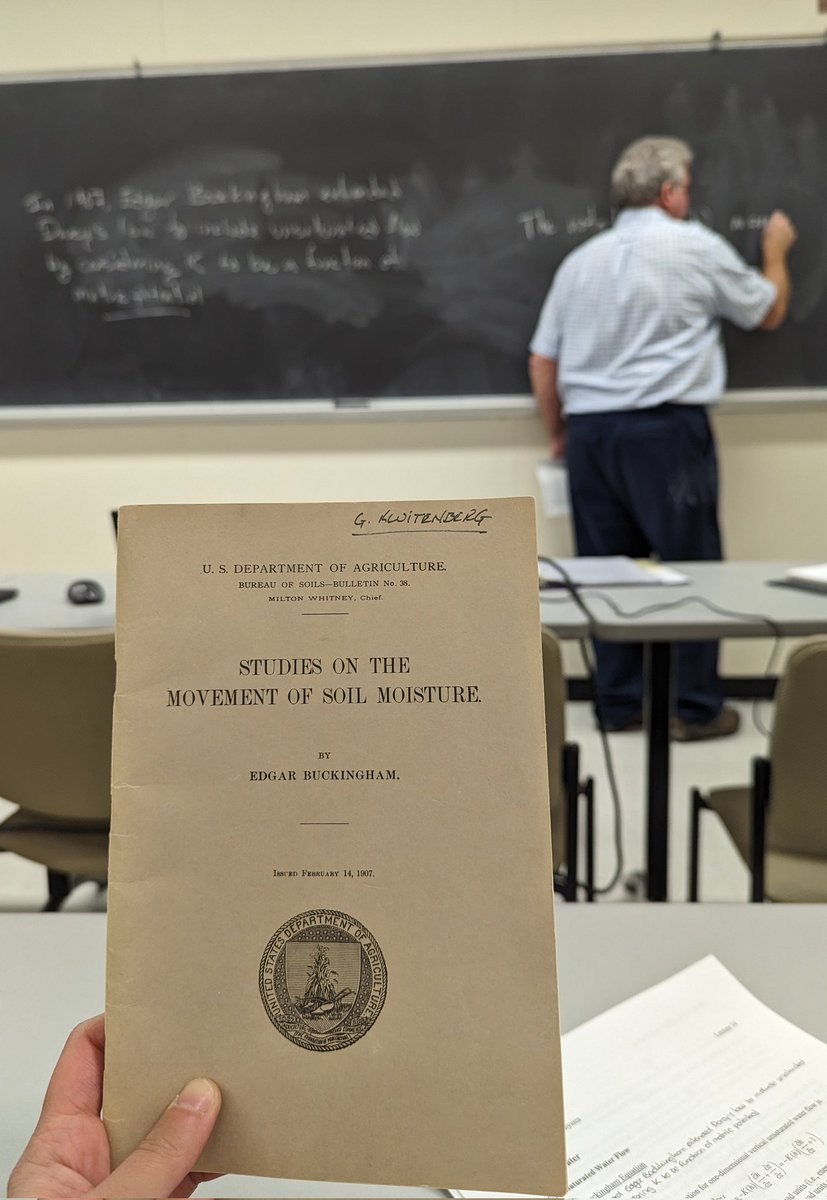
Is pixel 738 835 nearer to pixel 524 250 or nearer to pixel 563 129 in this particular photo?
pixel 524 250

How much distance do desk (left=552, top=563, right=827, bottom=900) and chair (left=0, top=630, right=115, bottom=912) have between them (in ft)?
2.57

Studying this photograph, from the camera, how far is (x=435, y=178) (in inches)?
130

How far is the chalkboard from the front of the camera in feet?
10.6

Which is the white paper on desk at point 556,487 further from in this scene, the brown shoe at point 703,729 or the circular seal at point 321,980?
the circular seal at point 321,980

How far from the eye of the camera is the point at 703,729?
10.8 ft

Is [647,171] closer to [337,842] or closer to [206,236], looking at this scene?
[206,236]

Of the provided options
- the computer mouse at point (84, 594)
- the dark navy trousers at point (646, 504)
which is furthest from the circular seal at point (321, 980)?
the dark navy trousers at point (646, 504)

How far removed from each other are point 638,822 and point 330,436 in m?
1.79

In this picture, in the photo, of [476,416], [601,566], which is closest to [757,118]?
[476,416]

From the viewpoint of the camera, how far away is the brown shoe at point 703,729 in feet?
10.8

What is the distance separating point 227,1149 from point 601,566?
1879 mm

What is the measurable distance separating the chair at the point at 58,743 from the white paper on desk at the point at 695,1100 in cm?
91

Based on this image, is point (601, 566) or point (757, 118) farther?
point (757, 118)

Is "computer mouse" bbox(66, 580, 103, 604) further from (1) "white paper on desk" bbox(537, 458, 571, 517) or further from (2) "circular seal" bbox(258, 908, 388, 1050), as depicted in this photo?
(1) "white paper on desk" bbox(537, 458, 571, 517)
